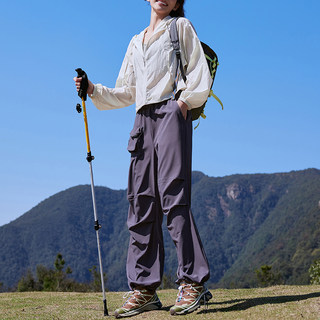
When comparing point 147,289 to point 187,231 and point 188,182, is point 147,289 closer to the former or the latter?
point 187,231

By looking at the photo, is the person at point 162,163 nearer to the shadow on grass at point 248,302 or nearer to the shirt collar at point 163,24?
the shirt collar at point 163,24

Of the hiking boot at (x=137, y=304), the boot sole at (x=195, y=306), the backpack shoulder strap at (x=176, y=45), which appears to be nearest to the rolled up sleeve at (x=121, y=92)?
the backpack shoulder strap at (x=176, y=45)

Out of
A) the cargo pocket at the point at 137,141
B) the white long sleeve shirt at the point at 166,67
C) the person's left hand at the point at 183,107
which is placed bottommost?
the cargo pocket at the point at 137,141

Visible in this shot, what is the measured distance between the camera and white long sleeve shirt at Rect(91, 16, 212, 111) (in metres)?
4.97

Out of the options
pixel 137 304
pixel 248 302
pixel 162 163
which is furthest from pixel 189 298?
pixel 162 163

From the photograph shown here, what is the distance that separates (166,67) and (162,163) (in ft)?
3.17

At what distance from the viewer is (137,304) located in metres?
5.13

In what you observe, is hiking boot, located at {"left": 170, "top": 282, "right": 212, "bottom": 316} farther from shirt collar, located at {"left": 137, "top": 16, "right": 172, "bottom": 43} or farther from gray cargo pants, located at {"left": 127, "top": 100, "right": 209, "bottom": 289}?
shirt collar, located at {"left": 137, "top": 16, "right": 172, "bottom": 43}

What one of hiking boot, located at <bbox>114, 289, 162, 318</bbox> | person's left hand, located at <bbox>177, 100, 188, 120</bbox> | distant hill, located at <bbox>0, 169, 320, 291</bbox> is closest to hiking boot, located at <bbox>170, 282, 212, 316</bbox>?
hiking boot, located at <bbox>114, 289, 162, 318</bbox>

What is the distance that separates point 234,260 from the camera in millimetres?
162500

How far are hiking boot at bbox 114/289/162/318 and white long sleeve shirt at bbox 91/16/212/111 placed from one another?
1.87 metres

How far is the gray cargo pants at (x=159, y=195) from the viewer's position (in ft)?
15.9

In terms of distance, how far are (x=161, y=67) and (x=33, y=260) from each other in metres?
172

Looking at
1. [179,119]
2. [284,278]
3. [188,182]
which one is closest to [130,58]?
[179,119]
